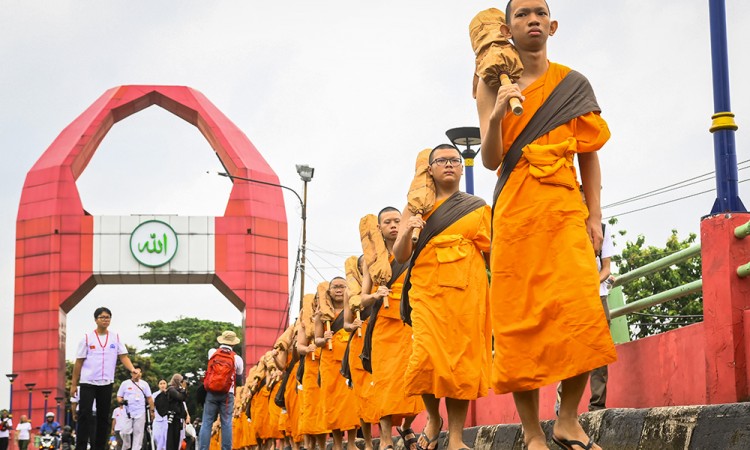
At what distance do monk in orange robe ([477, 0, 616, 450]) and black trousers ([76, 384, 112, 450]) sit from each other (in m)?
7.79

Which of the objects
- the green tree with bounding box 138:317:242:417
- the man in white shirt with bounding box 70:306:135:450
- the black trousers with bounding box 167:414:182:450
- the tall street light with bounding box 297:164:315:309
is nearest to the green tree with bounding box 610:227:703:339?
Answer: the tall street light with bounding box 297:164:315:309

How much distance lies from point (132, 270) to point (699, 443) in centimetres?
3801

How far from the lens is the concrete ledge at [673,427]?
17.3 ft

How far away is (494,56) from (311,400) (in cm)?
908

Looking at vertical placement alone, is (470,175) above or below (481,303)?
above

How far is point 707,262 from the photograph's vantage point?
6.90 metres

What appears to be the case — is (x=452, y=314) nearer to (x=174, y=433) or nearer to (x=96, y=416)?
(x=96, y=416)

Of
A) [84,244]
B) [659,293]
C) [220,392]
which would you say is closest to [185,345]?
[84,244]

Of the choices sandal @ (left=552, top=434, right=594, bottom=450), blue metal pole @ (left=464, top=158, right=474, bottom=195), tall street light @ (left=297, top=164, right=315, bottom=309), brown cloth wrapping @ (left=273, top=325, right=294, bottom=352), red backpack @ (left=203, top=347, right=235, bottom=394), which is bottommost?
sandal @ (left=552, top=434, right=594, bottom=450)

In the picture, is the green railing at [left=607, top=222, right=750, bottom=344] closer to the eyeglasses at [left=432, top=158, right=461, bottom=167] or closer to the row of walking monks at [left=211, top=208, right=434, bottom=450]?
the eyeglasses at [left=432, top=158, right=461, bottom=167]

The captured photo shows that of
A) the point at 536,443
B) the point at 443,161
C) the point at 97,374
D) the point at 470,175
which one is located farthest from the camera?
the point at 470,175

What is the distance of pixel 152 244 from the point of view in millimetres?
42125

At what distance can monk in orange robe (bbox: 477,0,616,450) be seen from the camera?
486cm

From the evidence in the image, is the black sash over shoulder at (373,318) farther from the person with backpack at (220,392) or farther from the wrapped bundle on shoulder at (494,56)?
the person with backpack at (220,392)
